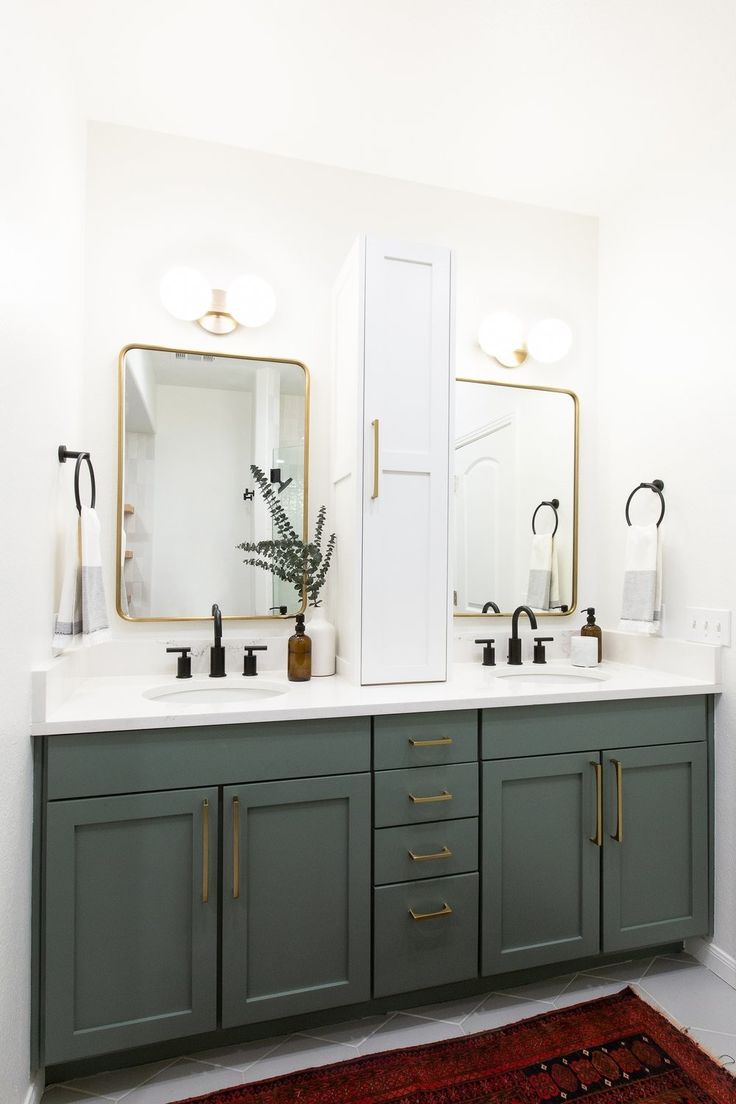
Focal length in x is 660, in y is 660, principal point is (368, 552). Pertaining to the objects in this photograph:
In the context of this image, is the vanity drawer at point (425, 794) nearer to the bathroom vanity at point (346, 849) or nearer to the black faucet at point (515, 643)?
the bathroom vanity at point (346, 849)

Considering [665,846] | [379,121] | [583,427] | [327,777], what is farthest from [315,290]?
[665,846]

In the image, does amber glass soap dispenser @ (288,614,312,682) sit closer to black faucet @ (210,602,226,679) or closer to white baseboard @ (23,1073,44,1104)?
black faucet @ (210,602,226,679)

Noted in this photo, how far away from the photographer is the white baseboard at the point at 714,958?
1.97 meters

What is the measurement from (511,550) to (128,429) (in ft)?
4.66

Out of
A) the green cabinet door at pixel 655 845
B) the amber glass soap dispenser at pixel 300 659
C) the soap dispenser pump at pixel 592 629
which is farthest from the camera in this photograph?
the soap dispenser pump at pixel 592 629

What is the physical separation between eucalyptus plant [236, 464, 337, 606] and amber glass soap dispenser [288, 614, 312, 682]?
0.19 metres

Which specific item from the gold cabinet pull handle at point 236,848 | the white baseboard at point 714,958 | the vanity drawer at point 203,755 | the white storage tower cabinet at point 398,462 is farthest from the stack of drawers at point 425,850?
the white baseboard at point 714,958

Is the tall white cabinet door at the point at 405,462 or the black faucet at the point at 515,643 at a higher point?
the tall white cabinet door at the point at 405,462

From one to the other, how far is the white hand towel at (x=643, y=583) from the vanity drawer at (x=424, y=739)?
80 cm

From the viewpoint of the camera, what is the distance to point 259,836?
164 cm

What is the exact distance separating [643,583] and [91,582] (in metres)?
1.75

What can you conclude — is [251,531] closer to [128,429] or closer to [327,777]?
[128,429]

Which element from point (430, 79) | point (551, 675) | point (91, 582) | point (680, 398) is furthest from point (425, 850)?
point (430, 79)

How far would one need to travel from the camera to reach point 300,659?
2043 millimetres
